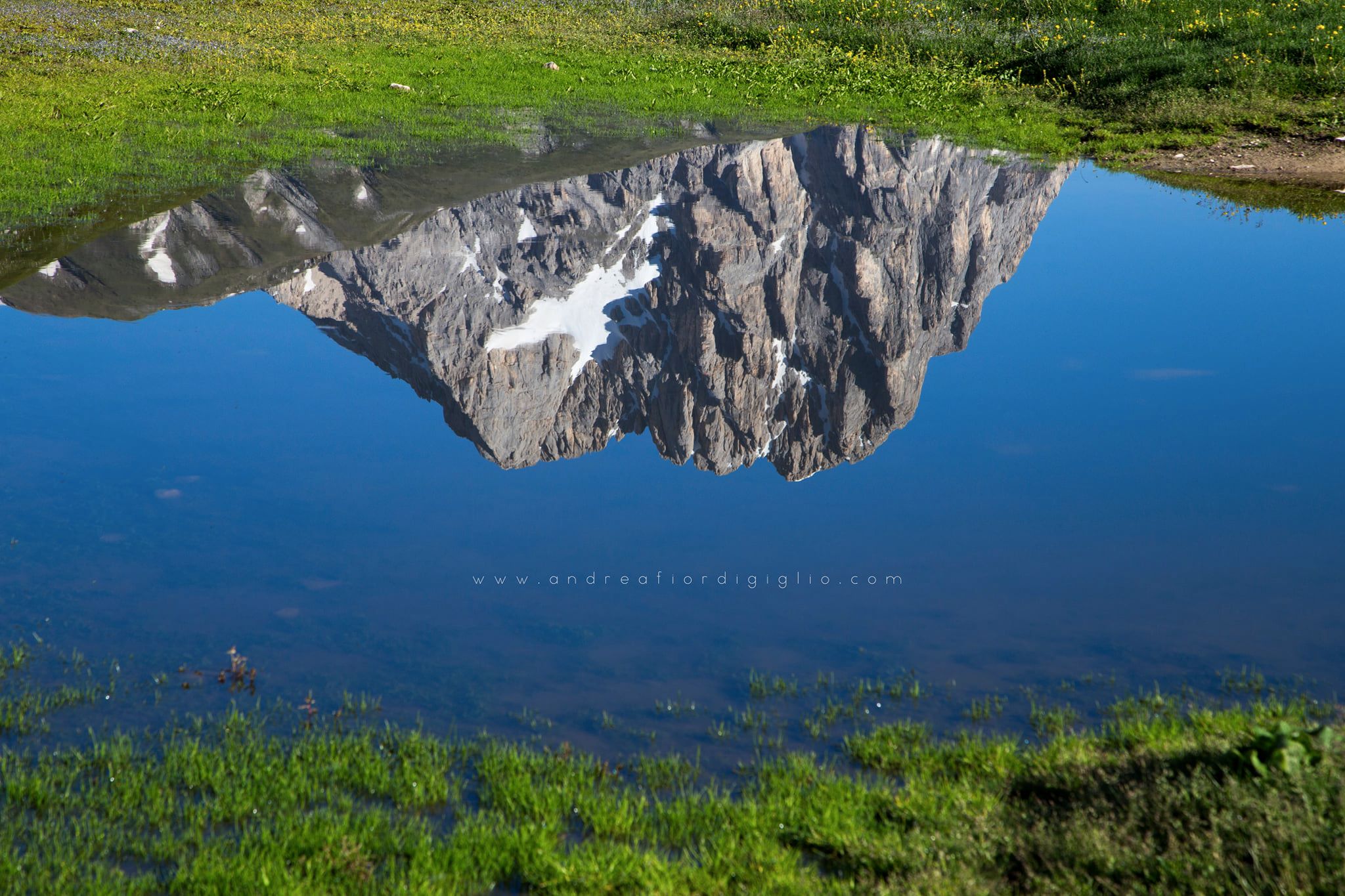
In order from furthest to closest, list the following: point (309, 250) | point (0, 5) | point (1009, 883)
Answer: point (0, 5) < point (309, 250) < point (1009, 883)

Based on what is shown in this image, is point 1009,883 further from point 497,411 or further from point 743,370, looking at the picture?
point 743,370

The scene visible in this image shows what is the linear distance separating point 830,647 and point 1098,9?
1454 inches

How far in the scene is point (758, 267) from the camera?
1903 cm

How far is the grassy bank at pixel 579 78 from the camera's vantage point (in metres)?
22.3

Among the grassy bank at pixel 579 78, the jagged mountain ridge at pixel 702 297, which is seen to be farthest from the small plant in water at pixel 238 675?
the grassy bank at pixel 579 78

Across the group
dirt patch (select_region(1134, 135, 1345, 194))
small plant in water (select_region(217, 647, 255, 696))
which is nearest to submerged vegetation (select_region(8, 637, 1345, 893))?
small plant in water (select_region(217, 647, 255, 696))

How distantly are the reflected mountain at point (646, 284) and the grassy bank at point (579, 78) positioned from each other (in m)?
2.61

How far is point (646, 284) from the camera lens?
19297 mm

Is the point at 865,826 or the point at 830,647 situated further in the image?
the point at 830,647

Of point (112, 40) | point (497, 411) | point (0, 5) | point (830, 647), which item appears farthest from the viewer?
point (0, 5)

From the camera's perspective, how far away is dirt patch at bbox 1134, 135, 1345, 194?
23.1m

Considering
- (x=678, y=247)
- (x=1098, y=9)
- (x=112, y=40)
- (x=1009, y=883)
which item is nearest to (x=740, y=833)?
(x=1009, y=883)

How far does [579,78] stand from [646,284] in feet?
48.6

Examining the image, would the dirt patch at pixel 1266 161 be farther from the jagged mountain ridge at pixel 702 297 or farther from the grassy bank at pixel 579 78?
the jagged mountain ridge at pixel 702 297
